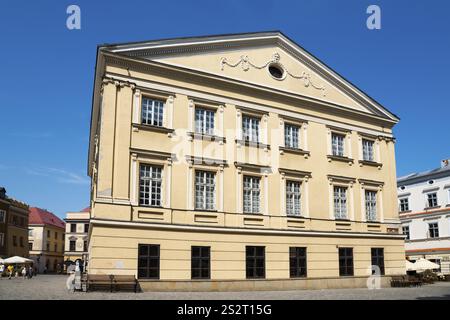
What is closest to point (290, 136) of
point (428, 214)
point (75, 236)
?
point (428, 214)

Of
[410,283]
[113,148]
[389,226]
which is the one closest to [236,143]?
[113,148]

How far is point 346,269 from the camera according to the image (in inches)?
1089

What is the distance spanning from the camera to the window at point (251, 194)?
82.6 feet

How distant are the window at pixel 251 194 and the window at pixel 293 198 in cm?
201

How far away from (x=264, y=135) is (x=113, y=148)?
338 inches

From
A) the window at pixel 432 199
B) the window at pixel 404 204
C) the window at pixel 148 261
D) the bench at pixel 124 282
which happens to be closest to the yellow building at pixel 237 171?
the window at pixel 148 261

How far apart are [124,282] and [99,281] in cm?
109

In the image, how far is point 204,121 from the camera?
81.3 feet

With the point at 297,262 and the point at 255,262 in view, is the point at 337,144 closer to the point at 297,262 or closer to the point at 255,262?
the point at 297,262

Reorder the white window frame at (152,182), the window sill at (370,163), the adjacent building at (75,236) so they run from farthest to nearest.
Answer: the adjacent building at (75,236) < the window sill at (370,163) < the white window frame at (152,182)

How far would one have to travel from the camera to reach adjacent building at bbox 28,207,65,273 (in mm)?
84812

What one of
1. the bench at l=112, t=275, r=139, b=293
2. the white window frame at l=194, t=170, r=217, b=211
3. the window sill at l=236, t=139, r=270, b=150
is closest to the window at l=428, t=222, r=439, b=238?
the window sill at l=236, t=139, r=270, b=150

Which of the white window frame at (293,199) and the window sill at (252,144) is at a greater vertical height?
the window sill at (252,144)

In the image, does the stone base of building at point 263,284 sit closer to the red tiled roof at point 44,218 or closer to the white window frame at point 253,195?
the white window frame at point 253,195
